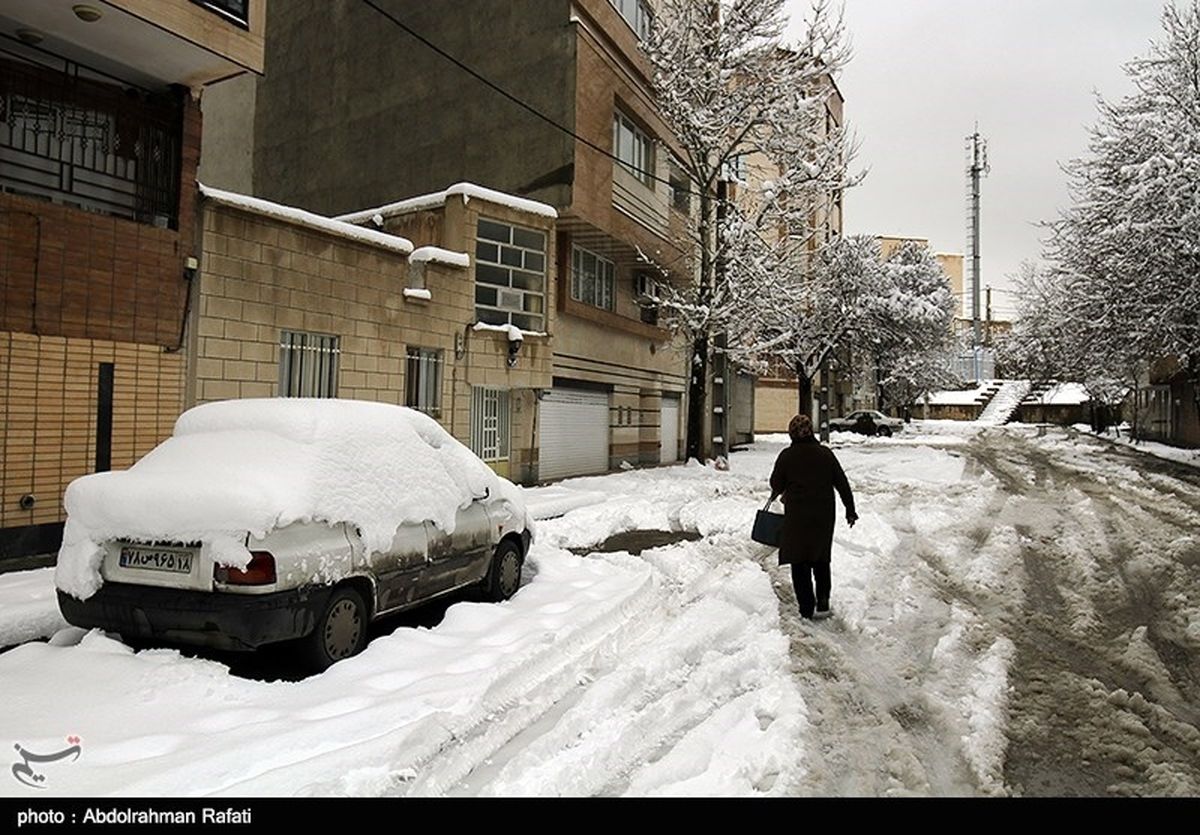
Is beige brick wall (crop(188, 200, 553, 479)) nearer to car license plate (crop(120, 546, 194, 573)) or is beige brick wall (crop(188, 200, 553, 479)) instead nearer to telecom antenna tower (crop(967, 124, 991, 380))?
car license plate (crop(120, 546, 194, 573))

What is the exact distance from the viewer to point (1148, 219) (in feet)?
67.0

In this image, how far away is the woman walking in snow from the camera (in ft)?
19.9

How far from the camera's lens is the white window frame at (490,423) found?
15.4m

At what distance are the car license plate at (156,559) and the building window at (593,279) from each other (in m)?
14.3

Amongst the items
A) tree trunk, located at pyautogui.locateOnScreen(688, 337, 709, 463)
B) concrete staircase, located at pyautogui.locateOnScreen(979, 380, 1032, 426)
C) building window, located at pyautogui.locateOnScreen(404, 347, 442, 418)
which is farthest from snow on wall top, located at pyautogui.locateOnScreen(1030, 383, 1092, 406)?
building window, located at pyautogui.locateOnScreen(404, 347, 442, 418)

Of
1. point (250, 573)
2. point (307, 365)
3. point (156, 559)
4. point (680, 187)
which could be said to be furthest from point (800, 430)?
point (680, 187)

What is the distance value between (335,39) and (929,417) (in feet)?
198

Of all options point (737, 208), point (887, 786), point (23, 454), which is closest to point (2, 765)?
point (887, 786)

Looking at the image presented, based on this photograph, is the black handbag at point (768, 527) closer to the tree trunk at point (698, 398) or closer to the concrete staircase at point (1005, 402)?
the tree trunk at point (698, 398)

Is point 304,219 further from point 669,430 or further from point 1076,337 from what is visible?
point 1076,337

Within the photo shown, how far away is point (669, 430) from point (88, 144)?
58.8ft

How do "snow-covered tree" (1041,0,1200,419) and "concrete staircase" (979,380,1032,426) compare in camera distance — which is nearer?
"snow-covered tree" (1041,0,1200,419)

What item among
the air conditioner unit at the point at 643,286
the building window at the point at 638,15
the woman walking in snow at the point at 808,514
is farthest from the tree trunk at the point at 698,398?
the woman walking in snow at the point at 808,514

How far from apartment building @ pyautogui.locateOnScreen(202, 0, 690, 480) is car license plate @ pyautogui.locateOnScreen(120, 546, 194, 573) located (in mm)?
11386
